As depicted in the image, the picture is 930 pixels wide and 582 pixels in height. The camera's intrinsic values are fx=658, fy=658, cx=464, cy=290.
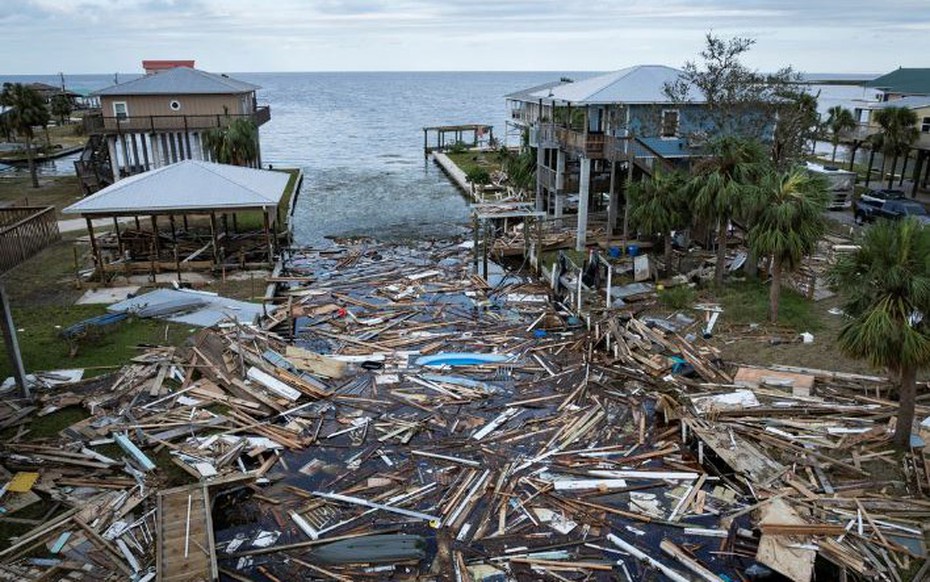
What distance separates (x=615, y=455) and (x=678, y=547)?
3492mm

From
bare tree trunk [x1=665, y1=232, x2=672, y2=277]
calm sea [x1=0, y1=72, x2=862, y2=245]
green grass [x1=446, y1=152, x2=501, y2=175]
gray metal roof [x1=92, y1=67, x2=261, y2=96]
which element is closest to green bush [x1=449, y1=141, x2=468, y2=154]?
green grass [x1=446, y1=152, x2=501, y2=175]

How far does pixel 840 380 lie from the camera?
17844 mm

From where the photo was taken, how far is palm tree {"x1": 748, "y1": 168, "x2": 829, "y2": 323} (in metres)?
20.9

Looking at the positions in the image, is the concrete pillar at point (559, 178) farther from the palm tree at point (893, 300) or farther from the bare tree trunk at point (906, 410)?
the bare tree trunk at point (906, 410)

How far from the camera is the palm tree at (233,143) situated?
41.1m

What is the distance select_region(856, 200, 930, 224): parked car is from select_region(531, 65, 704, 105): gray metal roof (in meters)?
11.1

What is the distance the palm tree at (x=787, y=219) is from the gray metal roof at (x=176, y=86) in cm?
3742

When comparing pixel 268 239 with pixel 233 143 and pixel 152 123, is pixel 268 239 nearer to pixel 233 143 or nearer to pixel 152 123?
pixel 233 143

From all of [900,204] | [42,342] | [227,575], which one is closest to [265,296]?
[42,342]

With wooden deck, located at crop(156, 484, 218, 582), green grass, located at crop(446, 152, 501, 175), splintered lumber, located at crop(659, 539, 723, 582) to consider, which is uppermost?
green grass, located at crop(446, 152, 501, 175)

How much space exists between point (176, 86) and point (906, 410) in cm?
4636

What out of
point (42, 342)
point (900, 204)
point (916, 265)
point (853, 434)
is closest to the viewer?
point (916, 265)

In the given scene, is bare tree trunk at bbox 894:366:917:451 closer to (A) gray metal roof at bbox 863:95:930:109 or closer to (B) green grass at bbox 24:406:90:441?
(B) green grass at bbox 24:406:90:441

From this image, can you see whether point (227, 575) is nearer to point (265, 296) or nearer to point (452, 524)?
point (452, 524)
